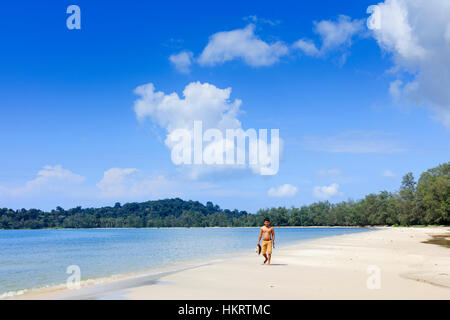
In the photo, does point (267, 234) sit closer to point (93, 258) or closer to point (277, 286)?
point (277, 286)

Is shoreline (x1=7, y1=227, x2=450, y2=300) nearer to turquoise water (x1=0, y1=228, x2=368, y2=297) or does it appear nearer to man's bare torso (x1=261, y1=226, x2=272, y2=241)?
man's bare torso (x1=261, y1=226, x2=272, y2=241)

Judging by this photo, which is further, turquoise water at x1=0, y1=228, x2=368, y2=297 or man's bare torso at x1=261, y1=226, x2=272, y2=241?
turquoise water at x1=0, y1=228, x2=368, y2=297

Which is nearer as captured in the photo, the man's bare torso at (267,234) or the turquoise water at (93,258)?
the man's bare torso at (267,234)

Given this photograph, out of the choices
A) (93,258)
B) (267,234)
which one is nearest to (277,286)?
(267,234)

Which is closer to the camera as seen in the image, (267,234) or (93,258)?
Answer: (267,234)

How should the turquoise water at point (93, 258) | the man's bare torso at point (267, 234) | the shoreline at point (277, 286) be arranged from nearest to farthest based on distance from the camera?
1. the shoreline at point (277, 286)
2. the man's bare torso at point (267, 234)
3. the turquoise water at point (93, 258)

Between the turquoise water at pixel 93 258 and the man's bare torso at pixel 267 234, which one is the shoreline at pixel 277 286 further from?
the turquoise water at pixel 93 258

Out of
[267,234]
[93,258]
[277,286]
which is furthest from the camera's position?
[93,258]

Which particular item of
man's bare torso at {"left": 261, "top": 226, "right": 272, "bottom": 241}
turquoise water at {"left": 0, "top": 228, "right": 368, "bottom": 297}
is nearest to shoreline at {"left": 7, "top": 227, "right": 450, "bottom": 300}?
man's bare torso at {"left": 261, "top": 226, "right": 272, "bottom": 241}

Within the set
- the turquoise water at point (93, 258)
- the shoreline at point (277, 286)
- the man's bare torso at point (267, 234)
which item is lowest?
the turquoise water at point (93, 258)

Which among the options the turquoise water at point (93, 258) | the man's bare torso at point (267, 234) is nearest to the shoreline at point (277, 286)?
the man's bare torso at point (267, 234)
